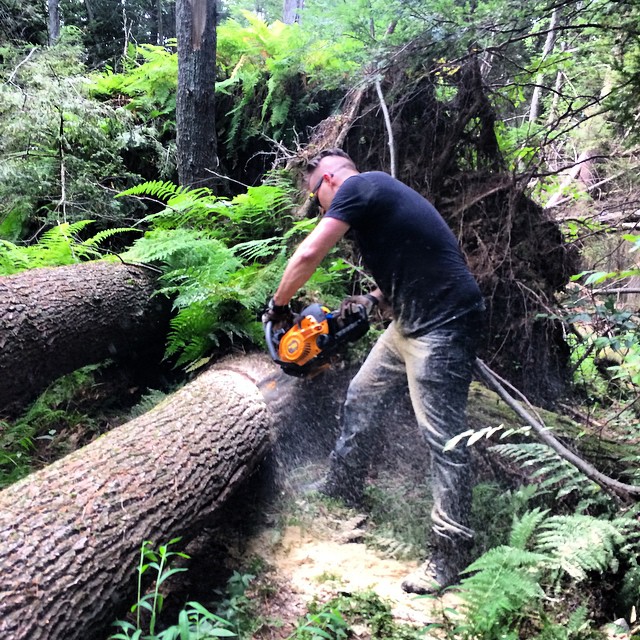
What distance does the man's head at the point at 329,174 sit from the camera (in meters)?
3.06

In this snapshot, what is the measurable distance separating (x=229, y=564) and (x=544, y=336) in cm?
303

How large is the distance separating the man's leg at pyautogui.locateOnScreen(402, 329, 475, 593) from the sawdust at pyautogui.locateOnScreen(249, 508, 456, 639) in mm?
166

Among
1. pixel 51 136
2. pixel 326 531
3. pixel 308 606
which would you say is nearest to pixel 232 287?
pixel 326 531

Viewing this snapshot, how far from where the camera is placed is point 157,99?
23.0 feet

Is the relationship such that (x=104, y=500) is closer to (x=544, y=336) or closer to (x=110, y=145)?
(x=544, y=336)

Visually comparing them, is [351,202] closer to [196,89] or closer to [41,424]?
[41,424]

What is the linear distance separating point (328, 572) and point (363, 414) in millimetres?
987

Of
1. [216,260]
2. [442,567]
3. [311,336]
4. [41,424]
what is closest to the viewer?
[442,567]

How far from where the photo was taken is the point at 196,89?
5.79 metres

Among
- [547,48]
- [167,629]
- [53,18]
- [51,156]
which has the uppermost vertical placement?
[53,18]

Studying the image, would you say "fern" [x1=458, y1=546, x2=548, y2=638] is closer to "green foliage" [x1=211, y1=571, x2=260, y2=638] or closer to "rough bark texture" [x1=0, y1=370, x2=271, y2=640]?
"green foliage" [x1=211, y1=571, x2=260, y2=638]

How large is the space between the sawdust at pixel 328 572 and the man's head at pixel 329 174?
206cm

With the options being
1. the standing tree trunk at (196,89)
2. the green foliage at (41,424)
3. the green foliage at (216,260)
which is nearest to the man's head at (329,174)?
the green foliage at (216,260)

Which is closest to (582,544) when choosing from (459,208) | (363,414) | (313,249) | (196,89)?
(363,414)
